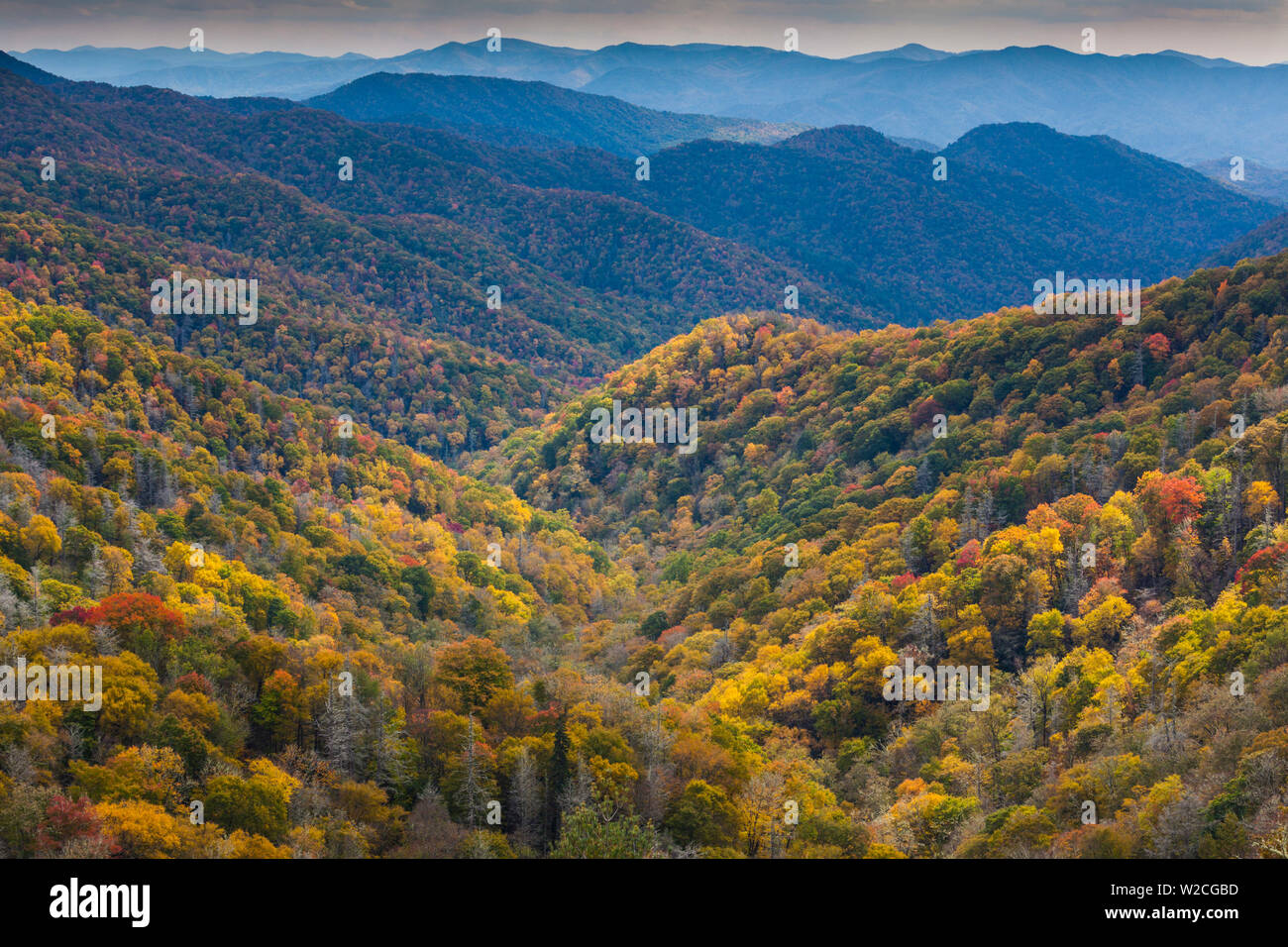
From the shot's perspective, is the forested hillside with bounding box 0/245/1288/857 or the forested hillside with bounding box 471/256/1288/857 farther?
the forested hillside with bounding box 471/256/1288/857

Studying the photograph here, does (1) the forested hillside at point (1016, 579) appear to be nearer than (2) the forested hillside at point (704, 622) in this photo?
No

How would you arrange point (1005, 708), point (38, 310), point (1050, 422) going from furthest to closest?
point (38, 310) < point (1050, 422) < point (1005, 708)

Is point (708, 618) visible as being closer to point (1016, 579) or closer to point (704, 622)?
point (704, 622)

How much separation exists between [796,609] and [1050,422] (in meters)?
35.0

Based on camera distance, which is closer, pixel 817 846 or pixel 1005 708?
pixel 817 846

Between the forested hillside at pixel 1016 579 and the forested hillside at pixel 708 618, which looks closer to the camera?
the forested hillside at pixel 708 618

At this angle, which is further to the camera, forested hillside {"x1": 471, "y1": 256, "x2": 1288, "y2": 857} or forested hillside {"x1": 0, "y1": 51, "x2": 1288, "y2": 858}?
forested hillside {"x1": 471, "y1": 256, "x2": 1288, "y2": 857}

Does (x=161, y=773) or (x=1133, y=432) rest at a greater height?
(x=1133, y=432)

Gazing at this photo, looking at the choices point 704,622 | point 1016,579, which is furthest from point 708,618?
point 1016,579
